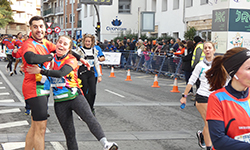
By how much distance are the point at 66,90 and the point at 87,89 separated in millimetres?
3570

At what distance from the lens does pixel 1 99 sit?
11.4 m

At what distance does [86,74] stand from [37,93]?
3.57 metres

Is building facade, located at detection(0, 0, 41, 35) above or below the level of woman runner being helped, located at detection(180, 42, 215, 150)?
above

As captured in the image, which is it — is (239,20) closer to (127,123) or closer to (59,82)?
(127,123)

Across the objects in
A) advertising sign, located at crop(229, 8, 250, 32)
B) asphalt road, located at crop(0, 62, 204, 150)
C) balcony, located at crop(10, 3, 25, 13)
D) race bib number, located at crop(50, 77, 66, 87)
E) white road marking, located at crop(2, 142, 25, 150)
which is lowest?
asphalt road, located at crop(0, 62, 204, 150)

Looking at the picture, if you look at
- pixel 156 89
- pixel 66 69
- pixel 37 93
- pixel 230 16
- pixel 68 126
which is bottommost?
pixel 156 89

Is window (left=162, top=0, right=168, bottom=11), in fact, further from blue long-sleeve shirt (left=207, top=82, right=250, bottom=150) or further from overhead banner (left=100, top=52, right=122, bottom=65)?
blue long-sleeve shirt (left=207, top=82, right=250, bottom=150)

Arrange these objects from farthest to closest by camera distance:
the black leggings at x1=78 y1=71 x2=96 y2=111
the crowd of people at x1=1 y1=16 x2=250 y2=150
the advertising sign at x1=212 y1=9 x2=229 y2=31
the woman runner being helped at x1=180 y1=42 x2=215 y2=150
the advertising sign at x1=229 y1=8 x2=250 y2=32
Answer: the advertising sign at x1=212 y1=9 x2=229 y2=31, the advertising sign at x1=229 y1=8 x2=250 y2=32, the black leggings at x1=78 y1=71 x2=96 y2=111, the woman runner being helped at x1=180 y1=42 x2=215 y2=150, the crowd of people at x1=1 y1=16 x2=250 y2=150

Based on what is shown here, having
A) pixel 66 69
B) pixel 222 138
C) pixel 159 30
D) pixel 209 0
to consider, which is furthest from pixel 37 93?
pixel 159 30

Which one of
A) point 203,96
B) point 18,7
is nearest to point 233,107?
point 203,96

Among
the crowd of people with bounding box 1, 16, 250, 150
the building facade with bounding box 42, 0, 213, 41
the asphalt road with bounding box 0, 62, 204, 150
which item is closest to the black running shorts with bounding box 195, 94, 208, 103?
the crowd of people with bounding box 1, 16, 250, 150

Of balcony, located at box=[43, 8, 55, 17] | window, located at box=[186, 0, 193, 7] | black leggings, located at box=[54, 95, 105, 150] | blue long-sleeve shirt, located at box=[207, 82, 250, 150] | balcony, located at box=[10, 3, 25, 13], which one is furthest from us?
balcony, located at box=[10, 3, 25, 13]

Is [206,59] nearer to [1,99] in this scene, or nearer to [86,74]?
[86,74]

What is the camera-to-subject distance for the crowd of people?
8.96ft
